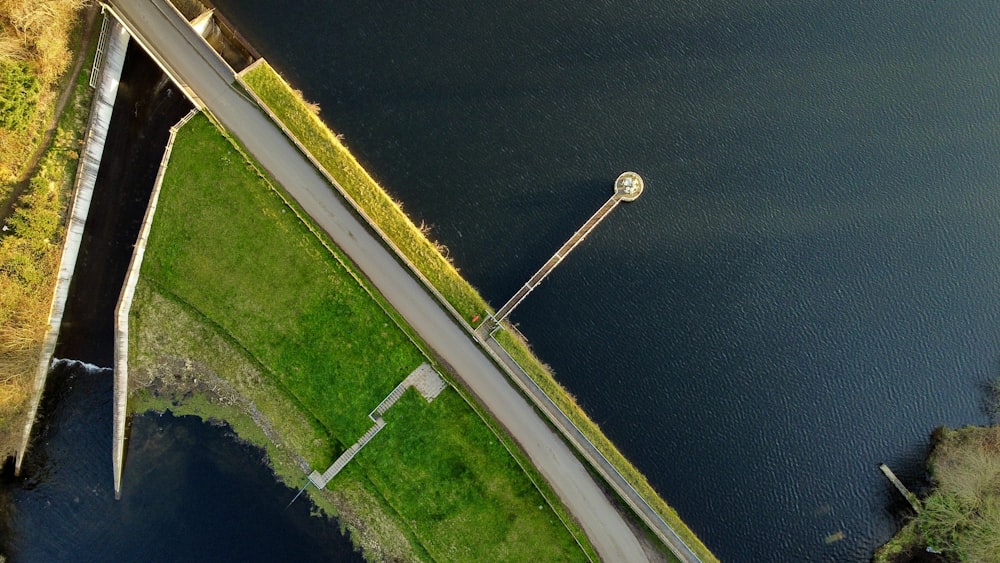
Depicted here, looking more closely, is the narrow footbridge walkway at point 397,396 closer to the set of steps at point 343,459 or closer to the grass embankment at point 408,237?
the set of steps at point 343,459

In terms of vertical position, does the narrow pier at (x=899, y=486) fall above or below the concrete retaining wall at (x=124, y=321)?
below

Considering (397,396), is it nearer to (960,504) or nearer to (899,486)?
(899,486)

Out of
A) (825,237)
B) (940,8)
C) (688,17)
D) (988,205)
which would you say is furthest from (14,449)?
(940,8)

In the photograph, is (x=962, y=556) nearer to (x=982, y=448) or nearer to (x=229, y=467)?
(x=982, y=448)

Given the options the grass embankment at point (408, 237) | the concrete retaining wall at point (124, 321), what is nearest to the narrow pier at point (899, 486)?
the grass embankment at point (408, 237)

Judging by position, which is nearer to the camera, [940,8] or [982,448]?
[982,448]

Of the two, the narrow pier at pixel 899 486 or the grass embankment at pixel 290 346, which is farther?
the narrow pier at pixel 899 486
